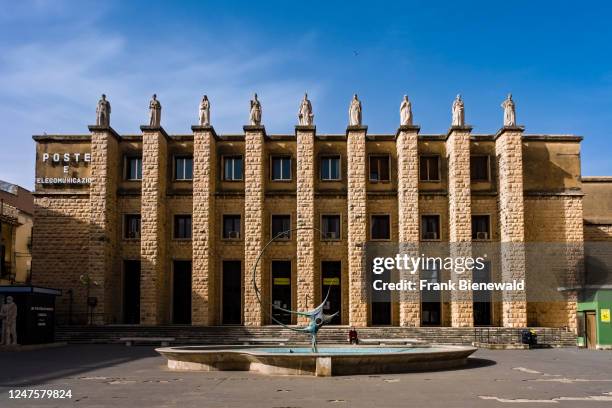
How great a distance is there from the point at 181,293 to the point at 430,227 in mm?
15304

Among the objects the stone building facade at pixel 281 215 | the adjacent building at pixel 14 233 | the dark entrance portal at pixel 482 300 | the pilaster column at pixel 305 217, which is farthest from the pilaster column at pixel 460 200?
the adjacent building at pixel 14 233

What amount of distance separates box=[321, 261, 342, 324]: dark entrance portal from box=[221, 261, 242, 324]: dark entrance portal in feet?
16.4

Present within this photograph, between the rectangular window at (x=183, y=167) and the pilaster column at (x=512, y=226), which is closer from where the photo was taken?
the pilaster column at (x=512, y=226)

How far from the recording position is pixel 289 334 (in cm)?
3688

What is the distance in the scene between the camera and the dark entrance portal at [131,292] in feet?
136

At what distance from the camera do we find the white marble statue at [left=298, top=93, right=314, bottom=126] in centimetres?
4141

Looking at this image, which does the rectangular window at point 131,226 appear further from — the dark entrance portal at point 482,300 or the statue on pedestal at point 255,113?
the dark entrance portal at point 482,300

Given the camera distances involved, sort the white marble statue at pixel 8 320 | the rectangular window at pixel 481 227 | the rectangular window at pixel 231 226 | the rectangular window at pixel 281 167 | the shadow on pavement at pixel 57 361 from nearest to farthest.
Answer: the shadow on pavement at pixel 57 361 → the white marble statue at pixel 8 320 → the rectangular window at pixel 481 227 → the rectangular window at pixel 231 226 → the rectangular window at pixel 281 167

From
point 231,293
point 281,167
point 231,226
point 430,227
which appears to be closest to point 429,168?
point 430,227

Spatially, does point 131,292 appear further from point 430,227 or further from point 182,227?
point 430,227

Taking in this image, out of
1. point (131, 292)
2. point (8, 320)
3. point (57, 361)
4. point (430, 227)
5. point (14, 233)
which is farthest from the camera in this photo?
point (14, 233)

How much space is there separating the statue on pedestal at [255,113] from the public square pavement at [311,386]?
20714 millimetres

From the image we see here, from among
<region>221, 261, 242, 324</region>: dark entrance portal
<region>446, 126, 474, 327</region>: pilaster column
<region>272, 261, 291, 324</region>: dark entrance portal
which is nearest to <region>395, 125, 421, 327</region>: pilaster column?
<region>446, 126, 474, 327</region>: pilaster column

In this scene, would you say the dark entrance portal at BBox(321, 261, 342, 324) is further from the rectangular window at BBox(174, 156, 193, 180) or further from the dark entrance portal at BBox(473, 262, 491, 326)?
the rectangular window at BBox(174, 156, 193, 180)
